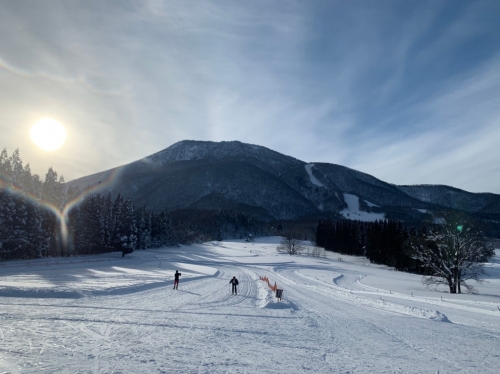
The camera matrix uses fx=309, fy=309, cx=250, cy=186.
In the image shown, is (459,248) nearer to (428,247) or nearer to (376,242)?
(428,247)

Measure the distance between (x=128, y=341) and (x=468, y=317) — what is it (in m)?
17.6

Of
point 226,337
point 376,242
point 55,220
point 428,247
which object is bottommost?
point 226,337

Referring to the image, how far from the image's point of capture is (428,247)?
4438cm

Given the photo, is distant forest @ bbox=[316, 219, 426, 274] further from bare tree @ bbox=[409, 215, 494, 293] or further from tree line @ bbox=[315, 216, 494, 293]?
bare tree @ bbox=[409, 215, 494, 293]

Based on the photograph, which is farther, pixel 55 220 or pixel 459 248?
pixel 55 220

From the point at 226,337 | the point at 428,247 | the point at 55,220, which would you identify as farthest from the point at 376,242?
the point at 226,337

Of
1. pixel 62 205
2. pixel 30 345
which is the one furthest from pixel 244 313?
pixel 62 205

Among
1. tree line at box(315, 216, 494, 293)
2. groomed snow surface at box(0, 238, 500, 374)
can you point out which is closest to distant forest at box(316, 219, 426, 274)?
tree line at box(315, 216, 494, 293)

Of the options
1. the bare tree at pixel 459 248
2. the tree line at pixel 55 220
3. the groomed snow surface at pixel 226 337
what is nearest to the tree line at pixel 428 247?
the bare tree at pixel 459 248

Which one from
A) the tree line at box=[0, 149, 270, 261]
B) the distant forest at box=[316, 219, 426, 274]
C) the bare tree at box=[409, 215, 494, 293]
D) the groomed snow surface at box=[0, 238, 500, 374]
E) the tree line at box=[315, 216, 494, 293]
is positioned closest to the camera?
the groomed snow surface at box=[0, 238, 500, 374]

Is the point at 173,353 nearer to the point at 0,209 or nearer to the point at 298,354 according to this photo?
the point at 298,354

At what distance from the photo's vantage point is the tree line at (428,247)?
35.7m

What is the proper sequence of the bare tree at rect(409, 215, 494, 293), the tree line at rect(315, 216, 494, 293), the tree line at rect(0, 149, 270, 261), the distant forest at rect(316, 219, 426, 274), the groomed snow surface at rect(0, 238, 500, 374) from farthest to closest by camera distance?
the distant forest at rect(316, 219, 426, 274), the tree line at rect(0, 149, 270, 261), the tree line at rect(315, 216, 494, 293), the bare tree at rect(409, 215, 494, 293), the groomed snow surface at rect(0, 238, 500, 374)

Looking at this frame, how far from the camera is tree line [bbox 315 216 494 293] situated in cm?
3572
